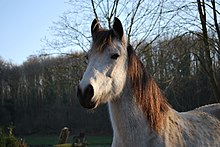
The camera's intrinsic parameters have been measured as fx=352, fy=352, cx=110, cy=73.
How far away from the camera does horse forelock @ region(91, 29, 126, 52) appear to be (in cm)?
348

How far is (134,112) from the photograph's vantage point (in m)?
3.67

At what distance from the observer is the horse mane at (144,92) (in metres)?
3.68

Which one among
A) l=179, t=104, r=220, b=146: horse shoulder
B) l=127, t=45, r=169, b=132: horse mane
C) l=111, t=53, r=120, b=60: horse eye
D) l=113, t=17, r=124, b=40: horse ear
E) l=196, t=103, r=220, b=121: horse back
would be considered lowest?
l=179, t=104, r=220, b=146: horse shoulder

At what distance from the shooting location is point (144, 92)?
373 centimetres

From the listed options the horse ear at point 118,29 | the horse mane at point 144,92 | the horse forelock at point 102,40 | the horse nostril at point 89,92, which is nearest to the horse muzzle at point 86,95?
the horse nostril at point 89,92

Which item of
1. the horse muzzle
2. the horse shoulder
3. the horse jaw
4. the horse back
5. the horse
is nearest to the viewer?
the horse muzzle

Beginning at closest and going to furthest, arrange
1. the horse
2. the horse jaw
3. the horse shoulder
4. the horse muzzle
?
the horse muzzle
the horse jaw
the horse
the horse shoulder

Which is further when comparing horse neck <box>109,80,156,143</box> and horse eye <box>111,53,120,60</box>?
horse neck <box>109,80,156,143</box>

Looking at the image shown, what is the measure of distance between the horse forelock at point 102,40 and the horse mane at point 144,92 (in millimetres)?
257

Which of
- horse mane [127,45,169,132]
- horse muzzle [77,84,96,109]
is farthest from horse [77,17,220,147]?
horse muzzle [77,84,96,109]

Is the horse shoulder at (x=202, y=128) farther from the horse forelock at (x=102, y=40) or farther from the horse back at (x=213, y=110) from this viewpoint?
the horse forelock at (x=102, y=40)

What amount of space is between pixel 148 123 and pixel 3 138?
8.03m

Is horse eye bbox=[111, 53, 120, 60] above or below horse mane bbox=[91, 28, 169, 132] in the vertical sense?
above

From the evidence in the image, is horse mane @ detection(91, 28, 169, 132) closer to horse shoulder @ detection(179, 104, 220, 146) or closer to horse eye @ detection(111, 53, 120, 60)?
horse eye @ detection(111, 53, 120, 60)
